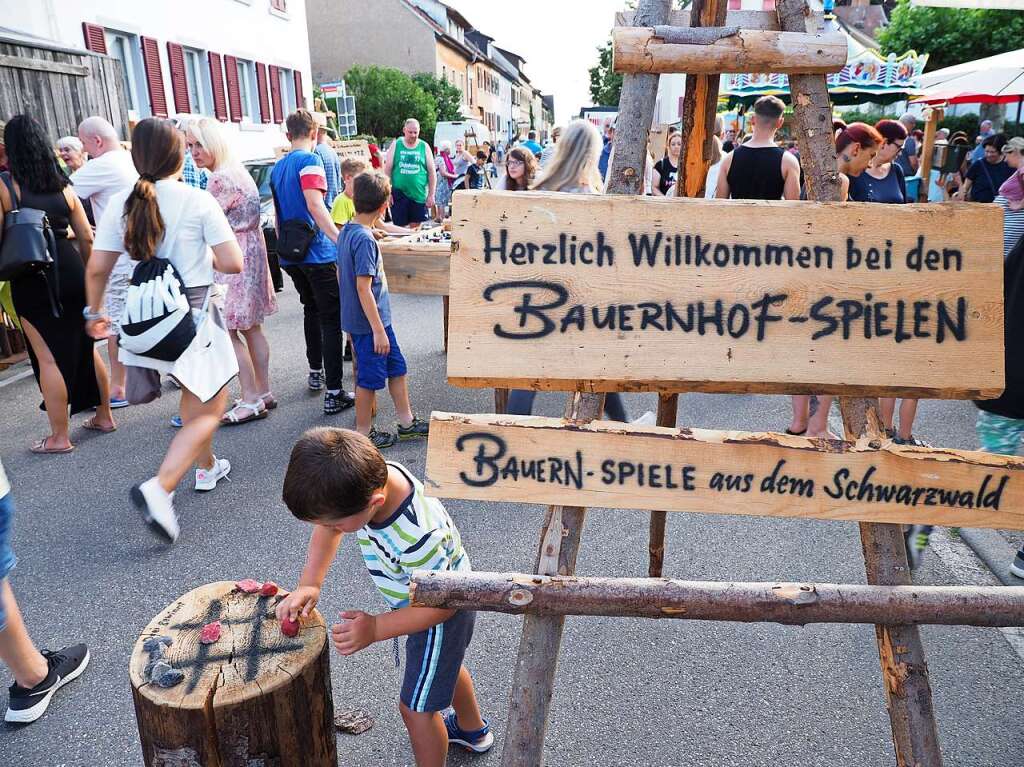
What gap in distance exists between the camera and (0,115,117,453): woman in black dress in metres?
3.94

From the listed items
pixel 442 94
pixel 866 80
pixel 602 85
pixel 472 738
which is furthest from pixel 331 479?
pixel 602 85

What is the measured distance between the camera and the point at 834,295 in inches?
64.3

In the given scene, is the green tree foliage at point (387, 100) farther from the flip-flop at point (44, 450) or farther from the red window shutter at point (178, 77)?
the flip-flop at point (44, 450)

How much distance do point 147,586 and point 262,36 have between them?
704 inches

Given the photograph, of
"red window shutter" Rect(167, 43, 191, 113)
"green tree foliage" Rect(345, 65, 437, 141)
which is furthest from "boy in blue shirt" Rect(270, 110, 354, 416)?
"green tree foliage" Rect(345, 65, 437, 141)

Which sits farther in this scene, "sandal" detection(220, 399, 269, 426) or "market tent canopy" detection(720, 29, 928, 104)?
"market tent canopy" detection(720, 29, 928, 104)

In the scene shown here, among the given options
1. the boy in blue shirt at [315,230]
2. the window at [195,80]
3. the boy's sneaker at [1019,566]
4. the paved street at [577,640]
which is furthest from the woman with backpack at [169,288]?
the window at [195,80]

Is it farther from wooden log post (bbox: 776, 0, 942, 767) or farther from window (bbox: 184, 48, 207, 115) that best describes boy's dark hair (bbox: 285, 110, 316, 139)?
window (bbox: 184, 48, 207, 115)

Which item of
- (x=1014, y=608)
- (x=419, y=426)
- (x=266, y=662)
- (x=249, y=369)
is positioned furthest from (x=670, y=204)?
(x=249, y=369)

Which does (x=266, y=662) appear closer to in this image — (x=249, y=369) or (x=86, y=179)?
(x=249, y=369)

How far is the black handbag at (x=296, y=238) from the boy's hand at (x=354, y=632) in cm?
355

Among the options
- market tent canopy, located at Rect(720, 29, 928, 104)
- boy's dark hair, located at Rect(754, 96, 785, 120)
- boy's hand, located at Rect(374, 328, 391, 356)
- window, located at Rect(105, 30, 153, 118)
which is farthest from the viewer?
window, located at Rect(105, 30, 153, 118)

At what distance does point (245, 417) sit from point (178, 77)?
11930mm

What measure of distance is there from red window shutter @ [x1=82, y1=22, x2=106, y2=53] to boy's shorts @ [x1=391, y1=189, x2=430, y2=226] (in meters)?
6.13
